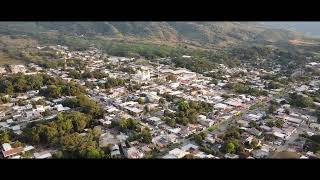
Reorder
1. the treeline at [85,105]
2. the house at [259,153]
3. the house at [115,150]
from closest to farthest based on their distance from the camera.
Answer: the house at [115,150]
the house at [259,153]
the treeline at [85,105]

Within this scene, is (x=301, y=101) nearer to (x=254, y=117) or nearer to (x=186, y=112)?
(x=254, y=117)

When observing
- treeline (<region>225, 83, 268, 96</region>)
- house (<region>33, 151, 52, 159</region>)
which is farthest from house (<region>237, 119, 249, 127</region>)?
house (<region>33, 151, 52, 159</region>)

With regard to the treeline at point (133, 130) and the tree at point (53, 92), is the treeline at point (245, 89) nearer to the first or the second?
the treeline at point (133, 130)

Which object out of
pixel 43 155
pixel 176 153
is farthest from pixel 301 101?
pixel 43 155

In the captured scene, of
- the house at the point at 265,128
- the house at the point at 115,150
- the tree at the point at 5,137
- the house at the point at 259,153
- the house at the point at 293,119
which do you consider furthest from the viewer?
the house at the point at 293,119

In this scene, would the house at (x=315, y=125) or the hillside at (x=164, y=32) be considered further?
the hillside at (x=164, y=32)

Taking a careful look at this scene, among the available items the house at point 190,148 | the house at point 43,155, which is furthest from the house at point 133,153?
the house at point 43,155

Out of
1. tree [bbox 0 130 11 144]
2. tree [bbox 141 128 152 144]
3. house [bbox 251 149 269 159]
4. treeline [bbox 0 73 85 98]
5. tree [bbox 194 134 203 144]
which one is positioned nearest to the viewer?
house [bbox 251 149 269 159]

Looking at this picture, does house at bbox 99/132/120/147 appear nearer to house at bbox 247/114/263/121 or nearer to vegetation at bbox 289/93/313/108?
house at bbox 247/114/263/121

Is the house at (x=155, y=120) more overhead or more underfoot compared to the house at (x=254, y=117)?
more overhead
